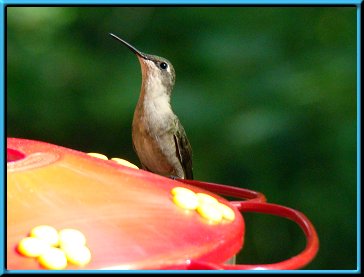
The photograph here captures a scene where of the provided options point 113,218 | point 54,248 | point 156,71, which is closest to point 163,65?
point 156,71

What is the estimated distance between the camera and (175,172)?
4.40 meters

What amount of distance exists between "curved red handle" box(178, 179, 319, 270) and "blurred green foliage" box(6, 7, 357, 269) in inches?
74.0

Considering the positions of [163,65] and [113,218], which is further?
[163,65]

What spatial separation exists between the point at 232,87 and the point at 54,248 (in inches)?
117

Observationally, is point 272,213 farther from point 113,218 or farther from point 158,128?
point 158,128

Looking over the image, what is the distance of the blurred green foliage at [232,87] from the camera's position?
455 cm

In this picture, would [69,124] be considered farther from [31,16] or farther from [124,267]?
[124,267]

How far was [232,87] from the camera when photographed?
15.3 ft

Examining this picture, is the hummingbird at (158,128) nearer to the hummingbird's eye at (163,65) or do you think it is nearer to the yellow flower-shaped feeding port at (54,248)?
the hummingbird's eye at (163,65)

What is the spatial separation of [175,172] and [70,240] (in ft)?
8.61

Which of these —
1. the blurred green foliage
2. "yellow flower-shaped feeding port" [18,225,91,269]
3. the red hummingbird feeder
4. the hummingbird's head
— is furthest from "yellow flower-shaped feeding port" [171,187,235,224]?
the blurred green foliage

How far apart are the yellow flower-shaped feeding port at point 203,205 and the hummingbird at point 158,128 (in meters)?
1.96

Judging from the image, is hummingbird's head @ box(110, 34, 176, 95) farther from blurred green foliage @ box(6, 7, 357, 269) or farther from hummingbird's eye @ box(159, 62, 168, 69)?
blurred green foliage @ box(6, 7, 357, 269)

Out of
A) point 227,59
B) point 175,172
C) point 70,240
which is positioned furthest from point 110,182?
point 227,59
